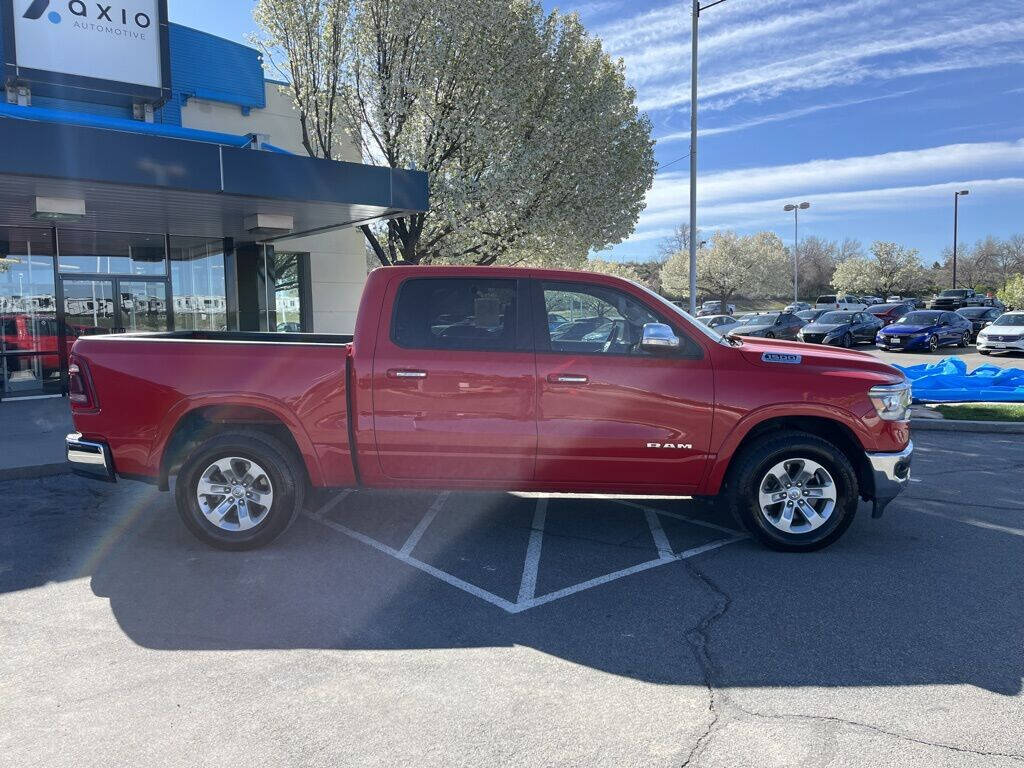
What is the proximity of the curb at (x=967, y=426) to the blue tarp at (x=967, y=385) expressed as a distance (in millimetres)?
2078

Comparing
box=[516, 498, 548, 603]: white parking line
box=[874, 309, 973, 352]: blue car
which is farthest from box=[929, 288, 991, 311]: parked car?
box=[516, 498, 548, 603]: white parking line

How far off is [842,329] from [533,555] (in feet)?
83.2

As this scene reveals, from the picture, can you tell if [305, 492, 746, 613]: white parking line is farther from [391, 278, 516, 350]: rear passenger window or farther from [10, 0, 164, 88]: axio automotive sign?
[10, 0, 164, 88]: axio automotive sign

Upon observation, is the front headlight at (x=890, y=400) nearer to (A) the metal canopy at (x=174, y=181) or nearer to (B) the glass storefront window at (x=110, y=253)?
(A) the metal canopy at (x=174, y=181)

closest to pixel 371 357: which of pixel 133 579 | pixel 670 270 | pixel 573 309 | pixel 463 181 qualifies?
pixel 573 309

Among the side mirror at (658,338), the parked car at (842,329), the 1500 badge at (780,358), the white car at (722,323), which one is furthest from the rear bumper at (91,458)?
the white car at (722,323)

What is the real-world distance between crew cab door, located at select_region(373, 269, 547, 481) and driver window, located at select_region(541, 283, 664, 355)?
22 cm

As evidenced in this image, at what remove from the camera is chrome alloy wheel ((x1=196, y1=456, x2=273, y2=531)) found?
5414 mm

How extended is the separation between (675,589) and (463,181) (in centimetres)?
1219

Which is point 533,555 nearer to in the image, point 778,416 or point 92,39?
point 778,416

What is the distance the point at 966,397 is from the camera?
13.0 metres

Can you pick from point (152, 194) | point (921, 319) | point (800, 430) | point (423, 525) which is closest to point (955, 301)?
point (921, 319)

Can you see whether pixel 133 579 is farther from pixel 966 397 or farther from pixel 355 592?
pixel 966 397

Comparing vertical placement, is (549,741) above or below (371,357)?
below
